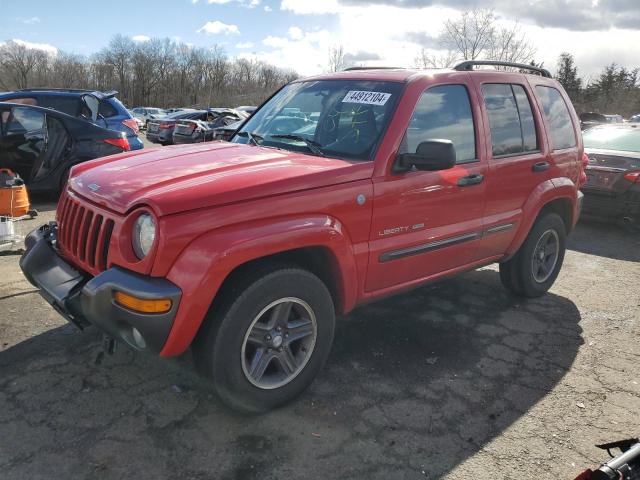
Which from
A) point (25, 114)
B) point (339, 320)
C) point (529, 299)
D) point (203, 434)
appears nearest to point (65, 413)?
point (203, 434)

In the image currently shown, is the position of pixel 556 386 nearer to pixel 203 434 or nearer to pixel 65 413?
pixel 203 434

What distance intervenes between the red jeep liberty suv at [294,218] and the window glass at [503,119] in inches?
0.6

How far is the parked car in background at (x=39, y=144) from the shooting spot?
7762mm

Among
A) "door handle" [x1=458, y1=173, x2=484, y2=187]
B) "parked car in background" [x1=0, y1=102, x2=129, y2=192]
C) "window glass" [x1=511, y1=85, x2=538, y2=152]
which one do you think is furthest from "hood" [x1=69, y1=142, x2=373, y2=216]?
"parked car in background" [x1=0, y1=102, x2=129, y2=192]

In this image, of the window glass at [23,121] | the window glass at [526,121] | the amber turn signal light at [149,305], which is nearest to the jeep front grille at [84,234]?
the amber turn signal light at [149,305]

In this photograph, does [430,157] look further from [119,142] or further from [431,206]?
[119,142]

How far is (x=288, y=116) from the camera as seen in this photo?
3.97 meters

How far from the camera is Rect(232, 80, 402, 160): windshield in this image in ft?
11.2

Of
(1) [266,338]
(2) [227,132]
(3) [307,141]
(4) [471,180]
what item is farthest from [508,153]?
(2) [227,132]

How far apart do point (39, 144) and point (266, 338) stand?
6503 mm

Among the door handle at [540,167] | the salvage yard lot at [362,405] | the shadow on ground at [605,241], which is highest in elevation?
the door handle at [540,167]

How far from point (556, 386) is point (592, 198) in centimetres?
519

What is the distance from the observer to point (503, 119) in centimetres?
418

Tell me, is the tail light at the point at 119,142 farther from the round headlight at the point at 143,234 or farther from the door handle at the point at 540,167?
the door handle at the point at 540,167
